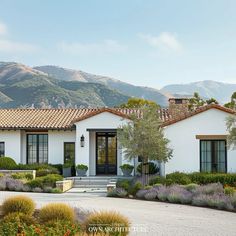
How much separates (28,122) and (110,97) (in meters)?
81.1

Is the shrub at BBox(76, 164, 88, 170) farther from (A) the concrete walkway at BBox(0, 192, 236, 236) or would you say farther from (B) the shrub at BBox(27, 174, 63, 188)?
(A) the concrete walkway at BBox(0, 192, 236, 236)

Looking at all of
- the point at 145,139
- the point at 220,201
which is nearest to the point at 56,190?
the point at 145,139

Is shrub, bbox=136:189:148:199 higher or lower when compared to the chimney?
lower

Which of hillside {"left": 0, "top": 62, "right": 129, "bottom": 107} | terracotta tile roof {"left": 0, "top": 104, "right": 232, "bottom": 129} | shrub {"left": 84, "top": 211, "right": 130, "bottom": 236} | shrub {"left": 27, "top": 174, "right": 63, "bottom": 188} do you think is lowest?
shrub {"left": 27, "top": 174, "right": 63, "bottom": 188}

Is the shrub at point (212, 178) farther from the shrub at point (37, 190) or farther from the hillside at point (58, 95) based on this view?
the hillside at point (58, 95)

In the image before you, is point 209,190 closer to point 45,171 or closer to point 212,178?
point 212,178

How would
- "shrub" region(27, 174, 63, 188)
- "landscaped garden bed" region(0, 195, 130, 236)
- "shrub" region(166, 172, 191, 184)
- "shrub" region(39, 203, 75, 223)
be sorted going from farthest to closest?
"shrub" region(27, 174, 63, 188) → "shrub" region(166, 172, 191, 184) → "shrub" region(39, 203, 75, 223) → "landscaped garden bed" region(0, 195, 130, 236)

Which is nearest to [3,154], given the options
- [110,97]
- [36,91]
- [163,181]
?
[163,181]

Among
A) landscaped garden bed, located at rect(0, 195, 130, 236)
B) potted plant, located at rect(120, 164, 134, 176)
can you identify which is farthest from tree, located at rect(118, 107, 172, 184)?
landscaped garden bed, located at rect(0, 195, 130, 236)

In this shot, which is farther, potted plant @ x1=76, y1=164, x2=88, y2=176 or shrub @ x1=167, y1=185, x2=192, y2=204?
potted plant @ x1=76, y1=164, x2=88, y2=176

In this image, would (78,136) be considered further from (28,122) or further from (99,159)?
(28,122)

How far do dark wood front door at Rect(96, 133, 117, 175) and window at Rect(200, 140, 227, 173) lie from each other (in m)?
5.66

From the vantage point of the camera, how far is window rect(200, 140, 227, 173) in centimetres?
2255

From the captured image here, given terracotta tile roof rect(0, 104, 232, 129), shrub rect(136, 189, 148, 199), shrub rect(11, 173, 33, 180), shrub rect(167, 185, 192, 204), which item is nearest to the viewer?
shrub rect(167, 185, 192, 204)
